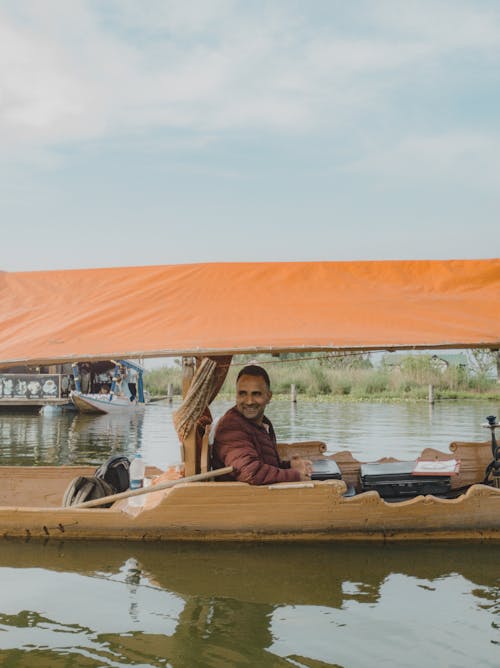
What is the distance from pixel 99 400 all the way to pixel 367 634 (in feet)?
78.2

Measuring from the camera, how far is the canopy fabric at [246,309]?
5.71 m

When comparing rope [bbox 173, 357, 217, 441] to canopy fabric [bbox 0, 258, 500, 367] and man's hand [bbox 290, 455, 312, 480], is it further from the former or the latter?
man's hand [bbox 290, 455, 312, 480]

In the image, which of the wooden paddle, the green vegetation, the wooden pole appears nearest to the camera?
the wooden paddle

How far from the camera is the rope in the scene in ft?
19.5

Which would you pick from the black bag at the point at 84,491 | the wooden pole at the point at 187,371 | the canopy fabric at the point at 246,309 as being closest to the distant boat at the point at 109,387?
the canopy fabric at the point at 246,309

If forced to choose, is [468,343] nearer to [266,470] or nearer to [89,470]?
[266,470]

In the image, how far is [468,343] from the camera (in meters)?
5.75

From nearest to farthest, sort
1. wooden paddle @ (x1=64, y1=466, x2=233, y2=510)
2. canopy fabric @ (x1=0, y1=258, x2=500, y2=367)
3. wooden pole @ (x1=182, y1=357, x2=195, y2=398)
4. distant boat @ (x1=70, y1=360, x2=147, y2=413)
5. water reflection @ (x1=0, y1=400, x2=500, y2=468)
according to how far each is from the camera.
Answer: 1. canopy fabric @ (x1=0, y1=258, x2=500, y2=367)
2. wooden paddle @ (x1=64, y1=466, x2=233, y2=510)
3. wooden pole @ (x1=182, y1=357, x2=195, y2=398)
4. water reflection @ (x1=0, y1=400, x2=500, y2=468)
5. distant boat @ (x1=70, y1=360, x2=147, y2=413)

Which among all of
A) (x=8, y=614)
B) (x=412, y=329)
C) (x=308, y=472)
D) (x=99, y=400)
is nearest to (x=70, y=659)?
(x=8, y=614)

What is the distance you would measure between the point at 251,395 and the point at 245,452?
1.49 ft

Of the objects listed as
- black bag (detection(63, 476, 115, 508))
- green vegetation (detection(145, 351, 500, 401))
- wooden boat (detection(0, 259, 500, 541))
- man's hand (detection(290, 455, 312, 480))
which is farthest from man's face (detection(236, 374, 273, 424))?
green vegetation (detection(145, 351, 500, 401))

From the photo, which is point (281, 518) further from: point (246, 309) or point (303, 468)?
point (246, 309)

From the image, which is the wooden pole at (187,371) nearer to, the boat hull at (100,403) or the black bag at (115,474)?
the black bag at (115,474)

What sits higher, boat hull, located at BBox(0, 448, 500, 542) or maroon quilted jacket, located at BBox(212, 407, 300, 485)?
maroon quilted jacket, located at BBox(212, 407, 300, 485)
